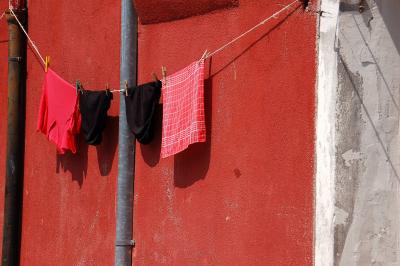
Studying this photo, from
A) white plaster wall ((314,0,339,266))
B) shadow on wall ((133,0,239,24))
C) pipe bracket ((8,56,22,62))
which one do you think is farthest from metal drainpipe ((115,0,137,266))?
white plaster wall ((314,0,339,266))

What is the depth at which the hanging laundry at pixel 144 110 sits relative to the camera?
22.0 feet

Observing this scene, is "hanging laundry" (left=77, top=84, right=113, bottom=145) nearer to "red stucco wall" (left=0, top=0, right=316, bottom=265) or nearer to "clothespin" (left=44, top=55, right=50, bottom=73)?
"red stucco wall" (left=0, top=0, right=316, bottom=265)

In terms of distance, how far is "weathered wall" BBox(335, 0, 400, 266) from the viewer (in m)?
5.51

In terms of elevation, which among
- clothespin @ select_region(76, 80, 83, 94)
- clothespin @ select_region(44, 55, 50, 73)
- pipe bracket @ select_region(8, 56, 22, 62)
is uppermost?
pipe bracket @ select_region(8, 56, 22, 62)

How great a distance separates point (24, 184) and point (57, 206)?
0.64 metres

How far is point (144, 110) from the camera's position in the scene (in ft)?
22.1

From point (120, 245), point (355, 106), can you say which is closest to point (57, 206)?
point (120, 245)

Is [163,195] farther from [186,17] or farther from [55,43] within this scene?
[55,43]

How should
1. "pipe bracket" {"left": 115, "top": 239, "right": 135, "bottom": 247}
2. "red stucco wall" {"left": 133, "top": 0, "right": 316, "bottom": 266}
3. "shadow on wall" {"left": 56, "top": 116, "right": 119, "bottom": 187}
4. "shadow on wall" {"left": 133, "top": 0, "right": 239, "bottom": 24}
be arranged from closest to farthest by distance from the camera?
"red stucco wall" {"left": 133, "top": 0, "right": 316, "bottom": 266} < "shadow on wall" {"left": 133, "top": 0, "right": 239, "bottom": 24} < "pipe bracket" {"left": 115, "top": 239, "right": 135, "bottom": 247} < "shadow on wall" {"left": 56, "top": 116, "right": 119, "bottom": 187}

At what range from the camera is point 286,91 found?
5.84 meters

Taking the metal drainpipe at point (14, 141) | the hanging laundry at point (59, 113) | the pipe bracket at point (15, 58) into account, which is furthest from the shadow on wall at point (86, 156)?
the pipe bracket at point (15, 58)

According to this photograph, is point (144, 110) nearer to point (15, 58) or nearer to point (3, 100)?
point (15, 58)

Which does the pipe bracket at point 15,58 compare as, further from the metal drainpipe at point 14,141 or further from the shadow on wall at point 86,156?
the shadow on wall at point 86,156

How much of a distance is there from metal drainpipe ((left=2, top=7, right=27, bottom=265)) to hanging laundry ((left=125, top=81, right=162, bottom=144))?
1.96 metres
